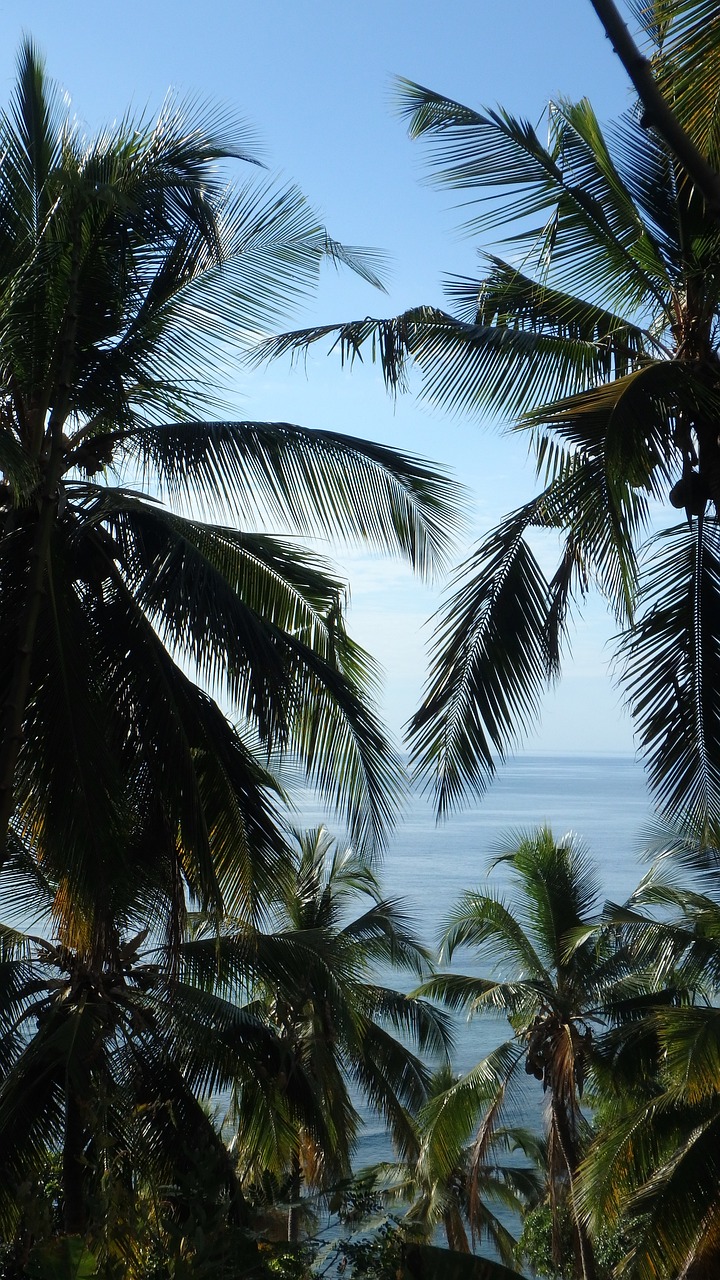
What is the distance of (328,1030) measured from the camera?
12.3 metres

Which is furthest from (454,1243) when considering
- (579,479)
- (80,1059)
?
(579,479)

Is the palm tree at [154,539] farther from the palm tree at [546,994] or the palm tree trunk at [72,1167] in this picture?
the palm tree at [546,994]

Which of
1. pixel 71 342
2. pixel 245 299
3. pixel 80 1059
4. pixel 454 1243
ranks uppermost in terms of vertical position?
pixel 245 299

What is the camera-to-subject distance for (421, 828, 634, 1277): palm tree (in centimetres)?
1449

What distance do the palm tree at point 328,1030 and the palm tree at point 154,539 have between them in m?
0.92

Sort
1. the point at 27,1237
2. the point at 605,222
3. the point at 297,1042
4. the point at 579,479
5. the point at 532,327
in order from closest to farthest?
the point at 27,1237
the point at 579,479
the point at 605,222
the point at 532,327
the point at 297,1042

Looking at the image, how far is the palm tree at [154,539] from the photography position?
5.74 meters

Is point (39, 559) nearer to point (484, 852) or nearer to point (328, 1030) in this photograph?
point (328, 1030)

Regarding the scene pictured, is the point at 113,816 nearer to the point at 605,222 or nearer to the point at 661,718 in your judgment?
the point at 661,718

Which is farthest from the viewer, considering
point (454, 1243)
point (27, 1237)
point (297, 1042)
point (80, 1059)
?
point (454, 1243)

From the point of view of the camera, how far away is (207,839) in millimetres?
5770

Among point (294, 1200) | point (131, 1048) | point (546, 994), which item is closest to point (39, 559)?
point (294, 1200)

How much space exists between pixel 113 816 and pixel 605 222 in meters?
4.08

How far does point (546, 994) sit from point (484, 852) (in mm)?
62943
